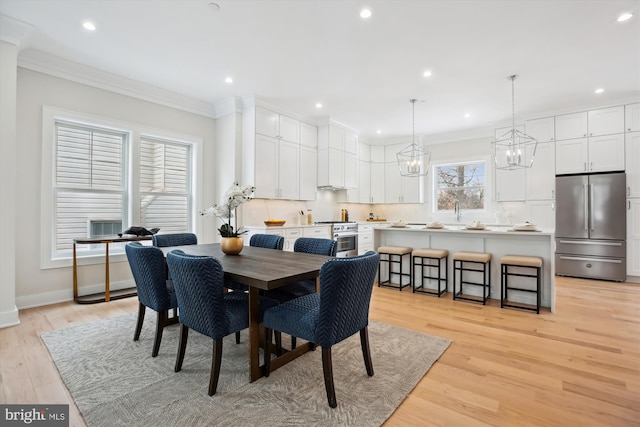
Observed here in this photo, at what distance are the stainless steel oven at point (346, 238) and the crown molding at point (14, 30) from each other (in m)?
4.60

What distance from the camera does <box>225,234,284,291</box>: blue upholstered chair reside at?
11.0 feet

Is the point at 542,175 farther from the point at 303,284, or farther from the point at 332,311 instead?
the point at 332,311

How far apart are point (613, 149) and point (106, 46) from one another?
7277mm

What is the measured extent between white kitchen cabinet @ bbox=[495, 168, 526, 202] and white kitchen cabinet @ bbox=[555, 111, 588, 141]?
0.83 metres

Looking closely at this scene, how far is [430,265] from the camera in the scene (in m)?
4.38

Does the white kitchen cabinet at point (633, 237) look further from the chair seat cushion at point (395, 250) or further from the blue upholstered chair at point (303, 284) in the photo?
the blue upholstered chair at point (303, 284)

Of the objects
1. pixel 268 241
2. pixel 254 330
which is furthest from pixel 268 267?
pixel 268 241

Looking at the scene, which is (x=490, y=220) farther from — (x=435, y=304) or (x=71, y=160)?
(x=71, y=160)

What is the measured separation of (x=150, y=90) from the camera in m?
4.45

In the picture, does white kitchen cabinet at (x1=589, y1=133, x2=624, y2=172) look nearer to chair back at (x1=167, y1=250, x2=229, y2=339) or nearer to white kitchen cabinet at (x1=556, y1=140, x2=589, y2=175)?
white kitchen cabinet at (x1=556, y1=140, x2=589, y2=175)

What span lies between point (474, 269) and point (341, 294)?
9.70ft

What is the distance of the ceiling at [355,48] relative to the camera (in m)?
2.76

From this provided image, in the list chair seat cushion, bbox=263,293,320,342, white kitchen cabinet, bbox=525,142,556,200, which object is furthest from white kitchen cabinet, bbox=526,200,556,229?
chair seat cushion, bbox=263,293,320,342

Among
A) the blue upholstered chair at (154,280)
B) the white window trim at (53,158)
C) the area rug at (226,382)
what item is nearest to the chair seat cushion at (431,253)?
the area rug at (226,382)
